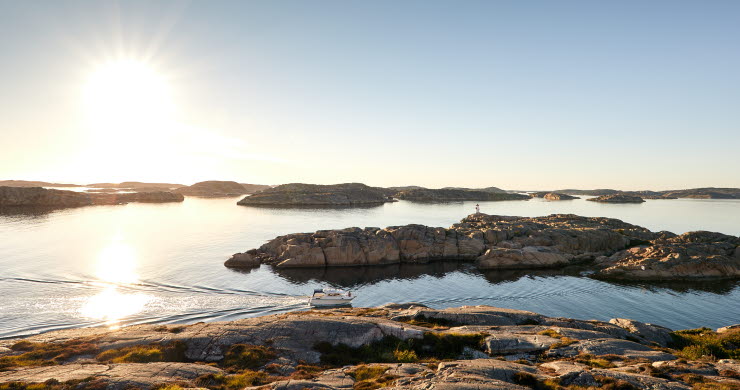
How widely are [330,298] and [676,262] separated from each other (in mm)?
74721

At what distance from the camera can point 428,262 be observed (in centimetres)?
9500

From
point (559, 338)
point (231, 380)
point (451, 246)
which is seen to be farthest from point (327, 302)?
point (451, 246)

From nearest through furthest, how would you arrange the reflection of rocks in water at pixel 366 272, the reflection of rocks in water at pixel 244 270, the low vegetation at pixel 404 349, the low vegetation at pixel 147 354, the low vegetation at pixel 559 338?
the low vegetation at pixel 147 354 → the low vegetation at pixel 404 349 → the low vegetation at pixel 559 338 → the reflection of rocks in water at pixel 366 272 → the reflection of rocks in water at pixel 244 270

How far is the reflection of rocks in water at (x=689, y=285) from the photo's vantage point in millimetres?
69250

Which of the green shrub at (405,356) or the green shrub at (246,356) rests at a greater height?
the green shrub at (246,356)

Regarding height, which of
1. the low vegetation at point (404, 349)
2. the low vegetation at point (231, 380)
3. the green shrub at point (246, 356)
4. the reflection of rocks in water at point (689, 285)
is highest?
the low vegetation at point (231, 380)

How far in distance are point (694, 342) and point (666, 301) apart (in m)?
32.9

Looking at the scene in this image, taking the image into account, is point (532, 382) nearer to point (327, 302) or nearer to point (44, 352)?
point (44, 352)

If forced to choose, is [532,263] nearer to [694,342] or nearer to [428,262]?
[428,262]

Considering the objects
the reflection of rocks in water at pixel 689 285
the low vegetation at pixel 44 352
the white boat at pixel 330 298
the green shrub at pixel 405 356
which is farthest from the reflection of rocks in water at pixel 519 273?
the low vegetation at pixel 44 352

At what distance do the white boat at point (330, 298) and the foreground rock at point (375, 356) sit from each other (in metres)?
21.3

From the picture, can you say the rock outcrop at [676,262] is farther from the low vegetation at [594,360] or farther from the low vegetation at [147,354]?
the low vegetation at [147,354]

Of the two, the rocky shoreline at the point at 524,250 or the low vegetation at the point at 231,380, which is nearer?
the low vegetation at the point at 231,380

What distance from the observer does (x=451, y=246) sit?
9869 centimetres
